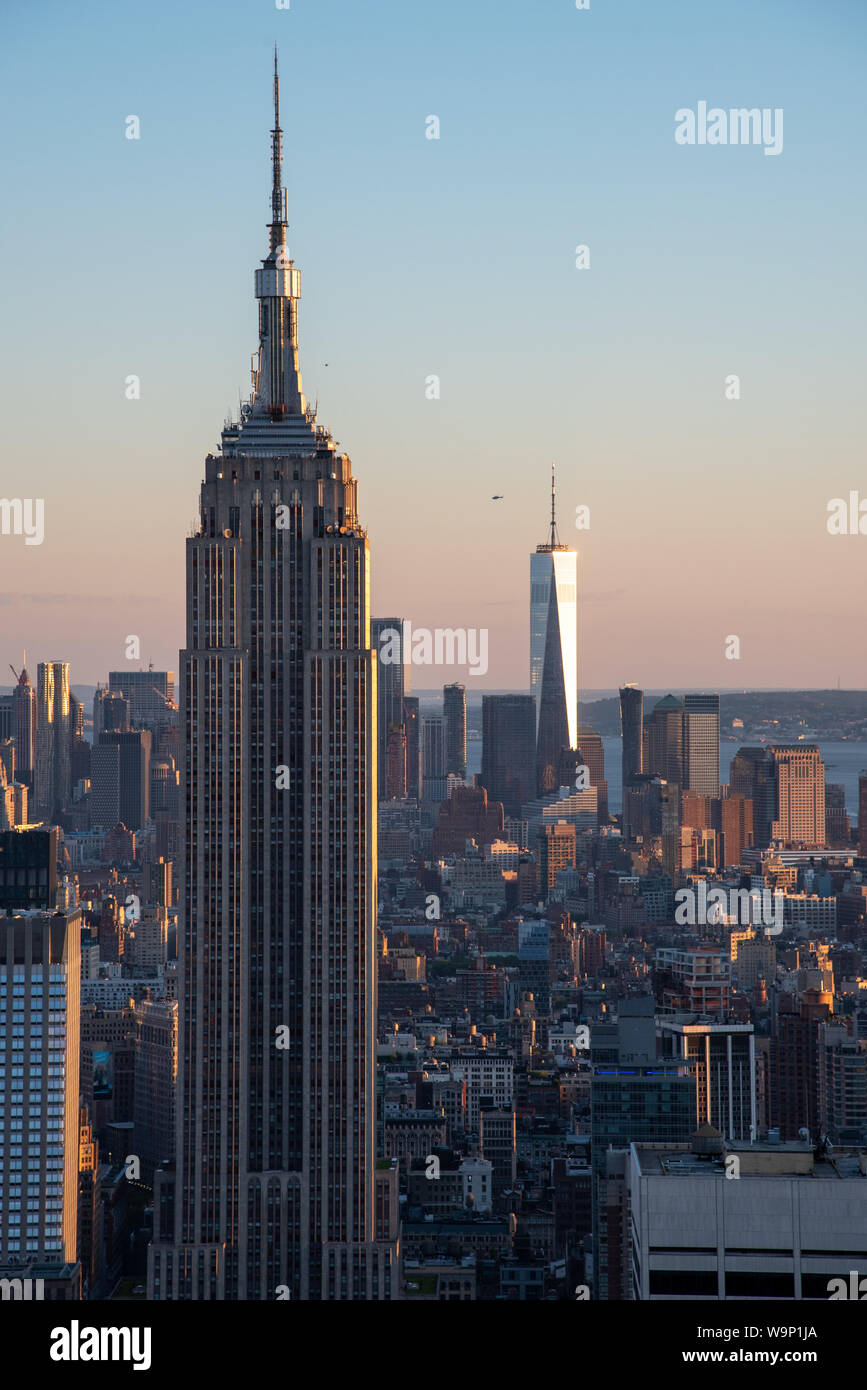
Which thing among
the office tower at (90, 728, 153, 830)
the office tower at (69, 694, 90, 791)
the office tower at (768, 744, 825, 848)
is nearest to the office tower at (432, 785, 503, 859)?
the office tower at (768, 744, 825, 848)

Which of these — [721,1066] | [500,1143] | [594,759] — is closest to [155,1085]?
[500,1143]

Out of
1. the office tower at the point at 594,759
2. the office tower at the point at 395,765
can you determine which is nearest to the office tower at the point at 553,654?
the office tower at the point at 594,759

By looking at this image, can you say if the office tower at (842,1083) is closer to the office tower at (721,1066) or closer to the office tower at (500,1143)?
the office tower at (721,1066)

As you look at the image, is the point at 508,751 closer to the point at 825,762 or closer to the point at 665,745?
the point at 665,745
